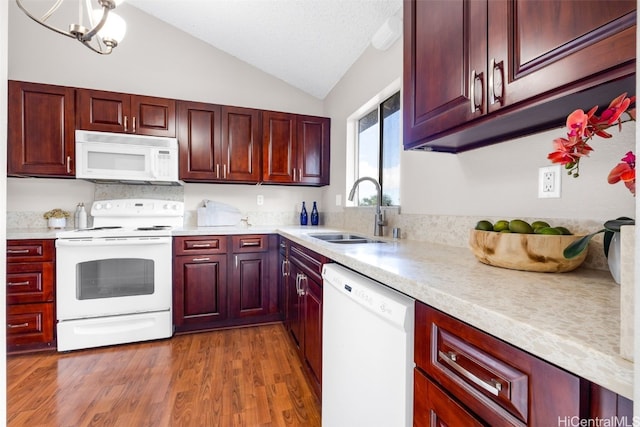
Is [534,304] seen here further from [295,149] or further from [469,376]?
[295,149]

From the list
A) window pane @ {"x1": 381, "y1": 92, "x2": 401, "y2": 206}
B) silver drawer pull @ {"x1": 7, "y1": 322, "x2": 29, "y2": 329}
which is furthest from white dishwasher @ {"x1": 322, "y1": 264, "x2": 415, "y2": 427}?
silver drawer pull @ {"x1": 7, "y1": 322, "x2": 29, "y2": 329}

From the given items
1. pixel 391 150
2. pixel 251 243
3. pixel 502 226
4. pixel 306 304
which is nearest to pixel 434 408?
pixel 502 226

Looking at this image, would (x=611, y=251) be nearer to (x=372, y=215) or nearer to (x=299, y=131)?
(x=372, y=215)

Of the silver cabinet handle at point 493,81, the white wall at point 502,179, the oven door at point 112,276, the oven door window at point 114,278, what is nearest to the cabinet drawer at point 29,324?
the oven door at point 112,276

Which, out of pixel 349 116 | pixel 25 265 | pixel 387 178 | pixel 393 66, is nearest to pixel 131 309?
pixel 25 265

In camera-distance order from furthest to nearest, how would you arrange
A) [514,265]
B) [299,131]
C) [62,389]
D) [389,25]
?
1. [299,131]
2. [389,25]
3. [62,389]
4. [514,265]

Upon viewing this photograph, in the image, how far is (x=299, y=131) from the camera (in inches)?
117

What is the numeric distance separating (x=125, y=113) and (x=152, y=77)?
66 cm

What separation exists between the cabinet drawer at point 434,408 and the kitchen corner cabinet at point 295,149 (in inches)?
95.6

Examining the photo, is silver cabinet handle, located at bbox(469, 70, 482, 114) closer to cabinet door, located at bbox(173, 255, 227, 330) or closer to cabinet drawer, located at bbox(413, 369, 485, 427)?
cabinet drawer, located at bbox(413, 369, 485, 427)

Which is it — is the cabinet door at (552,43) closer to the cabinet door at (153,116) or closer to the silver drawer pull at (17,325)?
the cabinet door at (153,116)

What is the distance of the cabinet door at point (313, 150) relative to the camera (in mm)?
2994

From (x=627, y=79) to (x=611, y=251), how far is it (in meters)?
0.40

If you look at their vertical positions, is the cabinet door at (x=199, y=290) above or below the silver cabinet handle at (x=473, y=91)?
below
